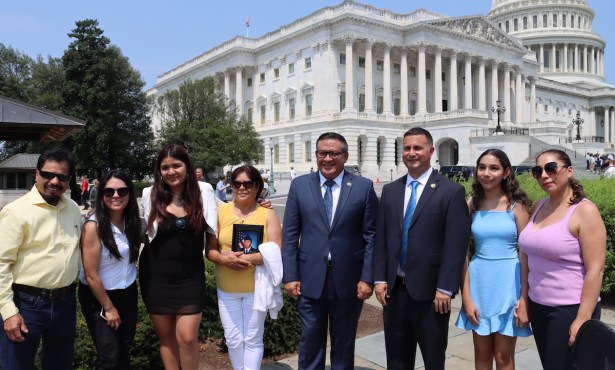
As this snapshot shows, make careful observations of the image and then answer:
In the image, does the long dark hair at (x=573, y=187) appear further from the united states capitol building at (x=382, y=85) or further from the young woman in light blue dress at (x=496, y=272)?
the united states capitol building at (x=382, y=85)

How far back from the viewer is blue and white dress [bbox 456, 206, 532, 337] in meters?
4.62

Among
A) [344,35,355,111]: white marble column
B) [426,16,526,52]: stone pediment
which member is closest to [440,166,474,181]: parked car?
[344,35,355,111]: white marble column

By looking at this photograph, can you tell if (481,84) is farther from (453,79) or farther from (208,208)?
(208,208)

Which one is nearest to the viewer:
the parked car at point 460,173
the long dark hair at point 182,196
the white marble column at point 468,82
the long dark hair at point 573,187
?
the long dark hair at point 573,187

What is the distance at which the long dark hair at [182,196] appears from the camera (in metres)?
4.85

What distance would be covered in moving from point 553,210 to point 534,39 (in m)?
113

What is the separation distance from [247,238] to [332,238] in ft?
2.71

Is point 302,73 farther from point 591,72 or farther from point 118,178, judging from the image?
point 591,72

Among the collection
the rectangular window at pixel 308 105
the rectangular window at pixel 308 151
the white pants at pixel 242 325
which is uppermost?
the rectangular window at pixel 308 105

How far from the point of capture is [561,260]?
13.6ft

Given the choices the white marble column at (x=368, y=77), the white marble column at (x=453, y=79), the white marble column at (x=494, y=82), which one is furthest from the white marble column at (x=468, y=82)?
the white marble column at (x=368, y=77)

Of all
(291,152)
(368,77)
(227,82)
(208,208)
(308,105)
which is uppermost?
(227,82)

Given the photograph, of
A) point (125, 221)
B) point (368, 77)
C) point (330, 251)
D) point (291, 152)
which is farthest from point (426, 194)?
point (291, 152)

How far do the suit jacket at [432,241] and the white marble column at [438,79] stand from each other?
59143mm
